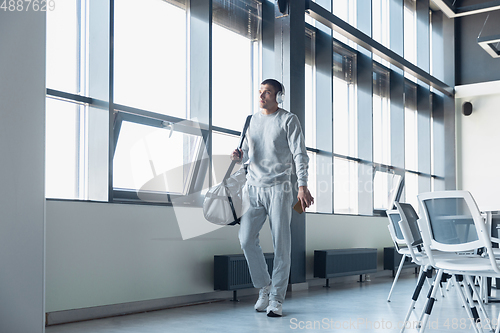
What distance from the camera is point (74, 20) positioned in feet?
12.4

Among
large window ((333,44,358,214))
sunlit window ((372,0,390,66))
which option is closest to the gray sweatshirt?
large window ((333,44,358,214))

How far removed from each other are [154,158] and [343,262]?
102 inches

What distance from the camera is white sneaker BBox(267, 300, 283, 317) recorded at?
3.43 m

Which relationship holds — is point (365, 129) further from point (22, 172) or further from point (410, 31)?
point (22, 172)

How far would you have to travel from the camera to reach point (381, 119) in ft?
27.4

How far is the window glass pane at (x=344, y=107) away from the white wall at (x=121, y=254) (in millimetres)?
3080

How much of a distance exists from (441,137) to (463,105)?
82 centimetres

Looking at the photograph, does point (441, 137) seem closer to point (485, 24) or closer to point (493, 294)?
point (485, 24)

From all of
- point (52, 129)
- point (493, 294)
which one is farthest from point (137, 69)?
point (493, 294)

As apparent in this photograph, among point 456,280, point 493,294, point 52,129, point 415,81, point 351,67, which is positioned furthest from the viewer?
point 415,81

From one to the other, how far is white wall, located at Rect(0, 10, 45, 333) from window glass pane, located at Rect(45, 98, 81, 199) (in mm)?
1002

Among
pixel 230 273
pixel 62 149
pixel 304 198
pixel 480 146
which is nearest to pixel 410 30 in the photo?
pixel 480 146

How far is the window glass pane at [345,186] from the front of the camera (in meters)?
7.02

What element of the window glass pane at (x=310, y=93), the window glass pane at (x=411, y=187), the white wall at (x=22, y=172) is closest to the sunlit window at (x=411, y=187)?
the window glass pane at (x=411, y=187)
